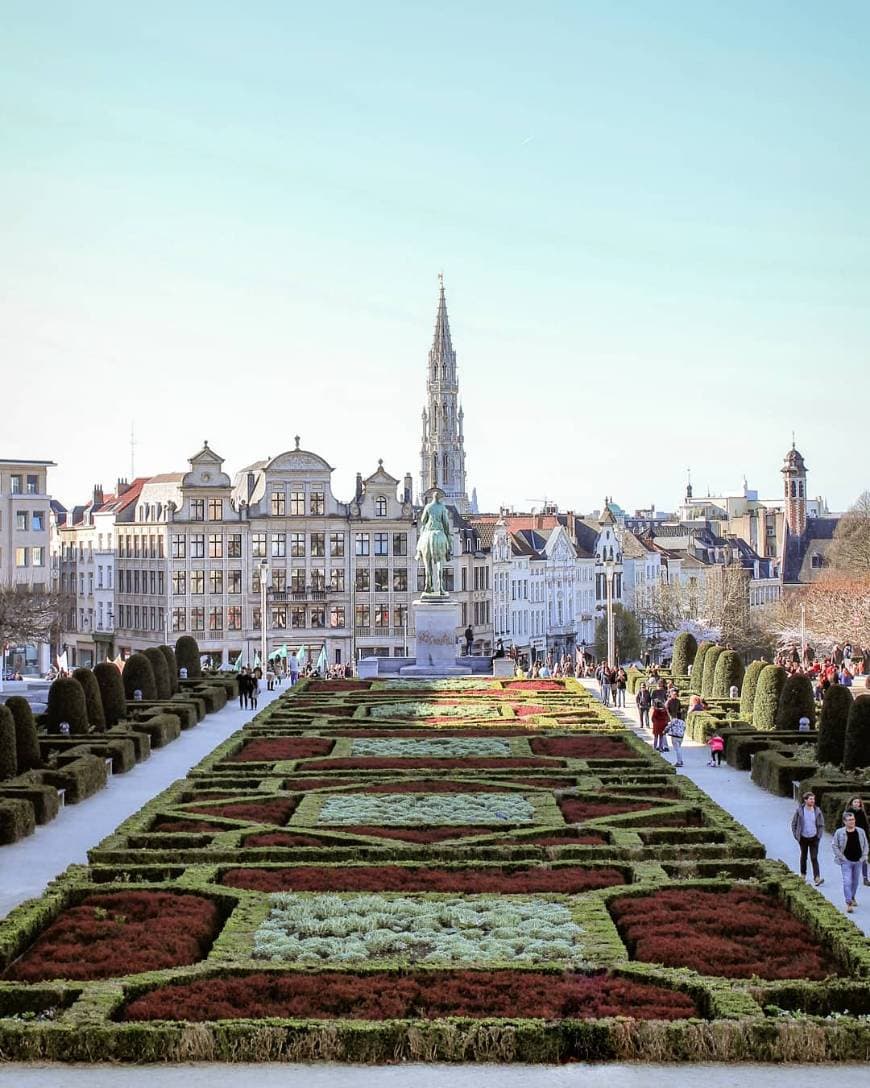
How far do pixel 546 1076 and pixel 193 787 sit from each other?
15809 mm

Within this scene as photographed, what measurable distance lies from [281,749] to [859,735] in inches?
465

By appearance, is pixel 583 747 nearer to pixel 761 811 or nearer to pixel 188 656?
pixel 761 811

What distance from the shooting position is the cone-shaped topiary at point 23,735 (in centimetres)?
3139

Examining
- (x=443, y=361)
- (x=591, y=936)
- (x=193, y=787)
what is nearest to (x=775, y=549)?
(x=443, y=361)

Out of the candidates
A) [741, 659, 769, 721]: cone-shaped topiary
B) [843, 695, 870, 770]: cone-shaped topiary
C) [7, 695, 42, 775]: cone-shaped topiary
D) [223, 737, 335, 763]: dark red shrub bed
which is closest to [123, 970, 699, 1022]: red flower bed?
[843, 695, 870, 770]: cone-shaped topiary

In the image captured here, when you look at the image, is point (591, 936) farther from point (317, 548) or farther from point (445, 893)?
point (317, 548)

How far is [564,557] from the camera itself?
118250mm

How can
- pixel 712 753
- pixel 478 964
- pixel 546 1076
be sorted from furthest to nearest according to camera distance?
1. pixel 712 753
2. pixel 478 964
3. pixel 546 1076

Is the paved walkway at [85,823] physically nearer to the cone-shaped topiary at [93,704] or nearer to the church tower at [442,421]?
the cone-shaped topiary at [93,704]

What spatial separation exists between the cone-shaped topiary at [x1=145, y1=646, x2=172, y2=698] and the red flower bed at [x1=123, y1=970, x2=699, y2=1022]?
107 feet

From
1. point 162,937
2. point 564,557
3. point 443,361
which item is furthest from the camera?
point 443,361

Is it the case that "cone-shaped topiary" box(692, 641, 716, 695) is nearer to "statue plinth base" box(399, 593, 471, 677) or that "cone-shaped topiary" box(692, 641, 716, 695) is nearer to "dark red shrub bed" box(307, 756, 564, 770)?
"statue plinth base" box(399, 593, 471, 677)

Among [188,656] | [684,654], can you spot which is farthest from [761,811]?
[188,656]

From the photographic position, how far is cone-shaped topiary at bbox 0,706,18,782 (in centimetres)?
2986
